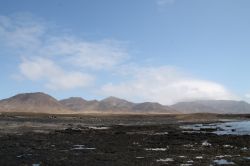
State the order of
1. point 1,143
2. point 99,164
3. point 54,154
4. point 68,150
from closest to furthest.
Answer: point 99,164 → point 54,154 → point 68,150 → point 1,143

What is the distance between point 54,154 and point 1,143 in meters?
8.41

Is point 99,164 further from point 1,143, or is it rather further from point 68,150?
point 1,143

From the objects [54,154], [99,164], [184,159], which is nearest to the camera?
[99,164]

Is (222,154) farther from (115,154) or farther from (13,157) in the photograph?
(13,157)

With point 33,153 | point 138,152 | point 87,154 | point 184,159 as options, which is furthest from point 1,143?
point 184,159

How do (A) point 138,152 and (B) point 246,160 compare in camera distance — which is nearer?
(B) point 246,160

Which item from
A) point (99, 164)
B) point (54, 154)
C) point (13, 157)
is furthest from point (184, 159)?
point (13, 157)

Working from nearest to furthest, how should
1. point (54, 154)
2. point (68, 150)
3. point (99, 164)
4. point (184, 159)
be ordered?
point (99, 164) < point (184, 159) < point (54, 154) < point (68, 150)

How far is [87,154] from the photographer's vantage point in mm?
26688

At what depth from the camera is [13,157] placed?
24875mm

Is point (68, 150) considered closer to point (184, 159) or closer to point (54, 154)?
point (54, 154)

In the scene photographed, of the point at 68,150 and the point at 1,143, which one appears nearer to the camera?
the point at 68,150

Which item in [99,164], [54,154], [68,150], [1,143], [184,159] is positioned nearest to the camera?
[99,164]

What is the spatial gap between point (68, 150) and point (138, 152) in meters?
5.01
